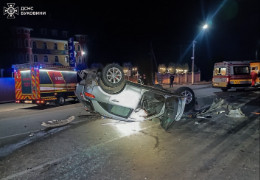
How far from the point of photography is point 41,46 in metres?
42.8

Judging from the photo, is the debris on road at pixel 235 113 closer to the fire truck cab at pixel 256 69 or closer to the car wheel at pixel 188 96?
the car wheel at pixel 188 96

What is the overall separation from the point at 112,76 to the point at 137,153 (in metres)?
1.95

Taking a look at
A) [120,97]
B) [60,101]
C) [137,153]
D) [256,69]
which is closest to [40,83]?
[60,101]

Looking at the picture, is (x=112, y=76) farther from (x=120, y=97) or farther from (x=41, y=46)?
(x=41, y=46)

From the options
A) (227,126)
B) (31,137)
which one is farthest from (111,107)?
(227,126)

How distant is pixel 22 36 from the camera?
40062 mm

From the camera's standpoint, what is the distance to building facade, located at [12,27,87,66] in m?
40.2

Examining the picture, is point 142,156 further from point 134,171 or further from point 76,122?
point 76,122

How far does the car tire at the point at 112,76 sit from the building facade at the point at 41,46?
3418 centimetres

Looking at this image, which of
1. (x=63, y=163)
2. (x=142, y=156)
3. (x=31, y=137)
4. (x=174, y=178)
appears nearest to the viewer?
(x=174, y=178)

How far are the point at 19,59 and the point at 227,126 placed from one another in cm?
4425

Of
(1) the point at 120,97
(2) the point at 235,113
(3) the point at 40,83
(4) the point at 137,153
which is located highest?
(3) the point at 40,83

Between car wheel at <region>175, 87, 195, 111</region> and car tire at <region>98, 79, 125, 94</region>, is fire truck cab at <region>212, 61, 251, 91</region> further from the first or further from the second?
car tire at <region>98, 79, 125, 94</region>

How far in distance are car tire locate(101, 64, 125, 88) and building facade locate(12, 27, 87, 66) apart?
34.2 metres
